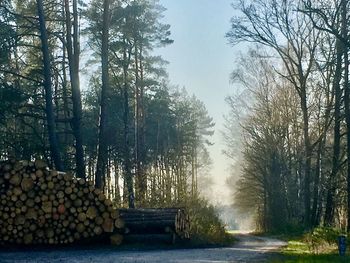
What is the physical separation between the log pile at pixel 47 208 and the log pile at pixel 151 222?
0.78m

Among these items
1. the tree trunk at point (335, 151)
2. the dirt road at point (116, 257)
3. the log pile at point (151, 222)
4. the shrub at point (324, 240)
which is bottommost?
the dirt road at point (116, 257)

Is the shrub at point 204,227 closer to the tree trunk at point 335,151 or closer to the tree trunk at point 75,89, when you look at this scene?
the tree trunk at point 75,89

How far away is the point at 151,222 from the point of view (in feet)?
62.6

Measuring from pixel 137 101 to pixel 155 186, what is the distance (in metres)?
14.7

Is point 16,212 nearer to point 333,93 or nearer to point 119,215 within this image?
point 119,215

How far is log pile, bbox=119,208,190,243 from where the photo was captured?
19.0m

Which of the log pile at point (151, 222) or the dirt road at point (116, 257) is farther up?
the log pile at point (151, 222)

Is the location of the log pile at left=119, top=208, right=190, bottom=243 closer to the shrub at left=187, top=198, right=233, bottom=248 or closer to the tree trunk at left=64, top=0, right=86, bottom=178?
the shrub at left=187, top=198, right=233, bottom=248

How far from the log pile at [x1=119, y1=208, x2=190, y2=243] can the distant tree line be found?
→ 451 cm

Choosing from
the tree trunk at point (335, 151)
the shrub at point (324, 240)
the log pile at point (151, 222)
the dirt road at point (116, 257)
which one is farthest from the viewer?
the tree trunk at point (335, 151)

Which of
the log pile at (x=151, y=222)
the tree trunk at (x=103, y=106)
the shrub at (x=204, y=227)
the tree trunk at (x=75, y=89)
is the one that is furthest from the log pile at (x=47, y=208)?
the tree trunk at (x=103, y=106)

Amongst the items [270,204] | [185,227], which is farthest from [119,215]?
[270,204]

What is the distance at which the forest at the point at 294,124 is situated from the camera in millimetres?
24312

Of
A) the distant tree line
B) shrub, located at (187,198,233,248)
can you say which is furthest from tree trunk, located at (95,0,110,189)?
shrub, located at (187,198,233,248)
